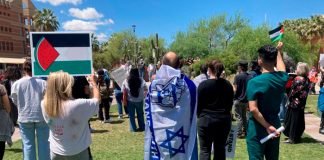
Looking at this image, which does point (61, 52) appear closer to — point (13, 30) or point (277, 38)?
point (277, 38)

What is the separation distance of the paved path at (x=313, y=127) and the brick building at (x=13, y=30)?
5677 centimetres

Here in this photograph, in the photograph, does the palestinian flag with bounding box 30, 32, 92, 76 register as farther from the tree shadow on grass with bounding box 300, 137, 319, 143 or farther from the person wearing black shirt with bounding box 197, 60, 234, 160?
the tree shadow on grass with bounding box 300, 137, 319, 143

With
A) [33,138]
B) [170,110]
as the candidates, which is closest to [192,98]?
[170,110]

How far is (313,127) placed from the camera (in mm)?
10633

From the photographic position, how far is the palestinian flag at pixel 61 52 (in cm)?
516

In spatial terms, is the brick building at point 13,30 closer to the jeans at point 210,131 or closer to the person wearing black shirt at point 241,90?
the person wearing black shirt at point 241,90

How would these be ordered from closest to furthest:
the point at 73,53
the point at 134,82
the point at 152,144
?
the point at 152,144 → the point at 73,53 → the point at 134,82

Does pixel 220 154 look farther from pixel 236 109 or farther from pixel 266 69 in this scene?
pixel 236 109

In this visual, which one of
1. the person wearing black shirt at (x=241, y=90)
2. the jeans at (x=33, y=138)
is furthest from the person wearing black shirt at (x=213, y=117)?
the person wearing black shirt at (x=241, y=90)

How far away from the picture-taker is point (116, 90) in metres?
13.4

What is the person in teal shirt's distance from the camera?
4.07 metres

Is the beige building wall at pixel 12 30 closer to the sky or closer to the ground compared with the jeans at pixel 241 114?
closer to the sky

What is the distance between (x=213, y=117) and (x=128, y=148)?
348 cm

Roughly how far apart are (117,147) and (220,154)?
140 inches
